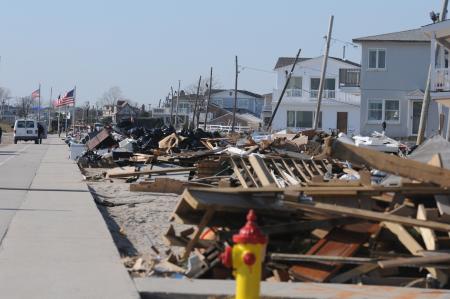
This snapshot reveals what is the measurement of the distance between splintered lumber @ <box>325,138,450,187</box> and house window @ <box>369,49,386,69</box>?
140ft

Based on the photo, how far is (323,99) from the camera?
6719cm

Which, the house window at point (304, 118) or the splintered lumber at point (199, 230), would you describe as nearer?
the splintered lumber at point (199, 230)

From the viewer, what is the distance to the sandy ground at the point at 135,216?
1230cm

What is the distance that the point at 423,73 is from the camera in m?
52.3

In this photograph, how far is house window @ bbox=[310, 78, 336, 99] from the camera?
68.0 m

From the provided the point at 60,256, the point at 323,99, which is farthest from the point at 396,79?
the point at 60,256

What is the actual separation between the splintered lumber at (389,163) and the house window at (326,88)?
57.4 metres

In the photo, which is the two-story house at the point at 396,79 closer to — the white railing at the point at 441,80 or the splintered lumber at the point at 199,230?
the white railing at the point at 441,80

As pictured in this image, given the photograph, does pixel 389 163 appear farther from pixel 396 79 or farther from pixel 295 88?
pixel 295 88

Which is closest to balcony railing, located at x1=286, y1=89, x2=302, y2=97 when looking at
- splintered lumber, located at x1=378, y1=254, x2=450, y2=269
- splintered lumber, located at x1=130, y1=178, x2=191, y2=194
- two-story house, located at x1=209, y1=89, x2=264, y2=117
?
splintered lumber, located at x1=130, y1=178, x2=191, y2=194

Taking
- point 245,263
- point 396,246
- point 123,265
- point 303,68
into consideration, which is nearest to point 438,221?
point 396,246

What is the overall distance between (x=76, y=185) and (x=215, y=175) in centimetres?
386

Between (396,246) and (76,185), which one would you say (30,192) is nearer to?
(76,185)

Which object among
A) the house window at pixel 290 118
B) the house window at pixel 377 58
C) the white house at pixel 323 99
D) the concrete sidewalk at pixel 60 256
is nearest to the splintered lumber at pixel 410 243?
the concrete sidewalk at pixel 60 256
